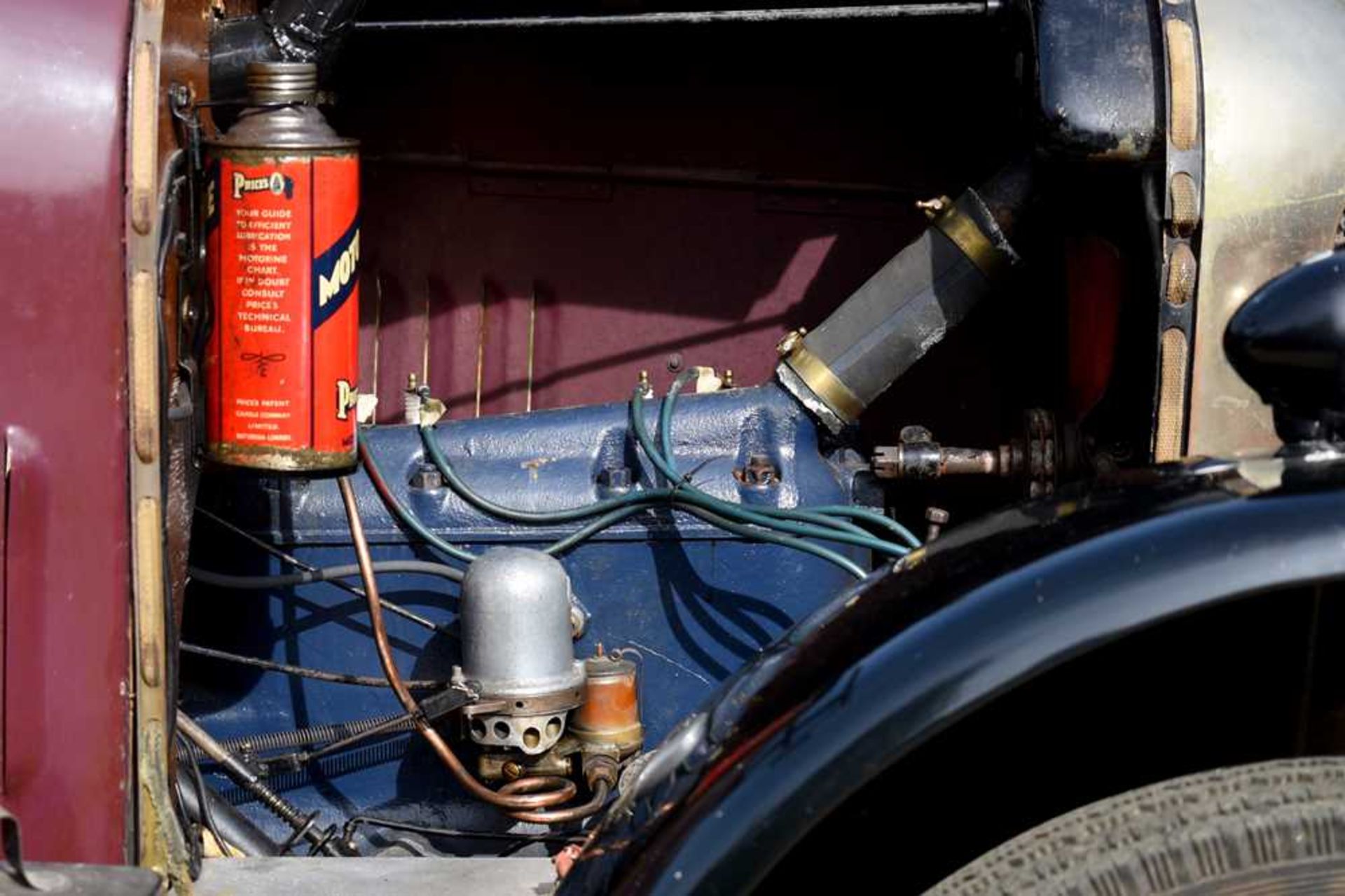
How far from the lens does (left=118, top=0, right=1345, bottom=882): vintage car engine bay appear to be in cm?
193

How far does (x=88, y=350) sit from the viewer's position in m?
1.68

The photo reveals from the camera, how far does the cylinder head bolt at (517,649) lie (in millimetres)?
2148

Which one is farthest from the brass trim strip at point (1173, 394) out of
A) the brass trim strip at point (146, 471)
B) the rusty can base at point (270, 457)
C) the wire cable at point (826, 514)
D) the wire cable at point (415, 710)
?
the brass trim strip at point (146, 471)

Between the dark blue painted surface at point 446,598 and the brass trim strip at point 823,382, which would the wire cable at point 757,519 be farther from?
the brass trim strip at point 823,382

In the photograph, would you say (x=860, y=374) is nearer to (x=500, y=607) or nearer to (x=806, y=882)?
(x=500, y=607)

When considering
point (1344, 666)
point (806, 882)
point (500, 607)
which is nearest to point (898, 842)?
point (806, 882)

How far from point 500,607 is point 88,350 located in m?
0.64

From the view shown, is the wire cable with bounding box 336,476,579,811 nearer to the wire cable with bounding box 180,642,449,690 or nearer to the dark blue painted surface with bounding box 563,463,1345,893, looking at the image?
the wire cable with bounding box 180,642,449,690

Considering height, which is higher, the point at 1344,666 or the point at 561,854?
the point at 1344,666

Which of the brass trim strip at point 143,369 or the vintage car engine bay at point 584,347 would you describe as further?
the vintage car engine bay at point 584,347

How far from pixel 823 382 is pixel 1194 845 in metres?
1.08

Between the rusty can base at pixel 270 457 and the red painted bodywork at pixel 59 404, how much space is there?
231 millimetres

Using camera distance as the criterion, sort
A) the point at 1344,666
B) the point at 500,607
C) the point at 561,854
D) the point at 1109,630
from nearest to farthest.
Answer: the point at 1109,630 → the point at 1344,666 → the point at 561,854 → the point at 500,607

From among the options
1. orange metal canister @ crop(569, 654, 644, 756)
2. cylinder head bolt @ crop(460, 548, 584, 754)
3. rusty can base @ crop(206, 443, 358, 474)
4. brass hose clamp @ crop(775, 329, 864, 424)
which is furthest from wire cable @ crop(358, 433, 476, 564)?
brass hose clamp @ crop(775, 329, 864, 424)
